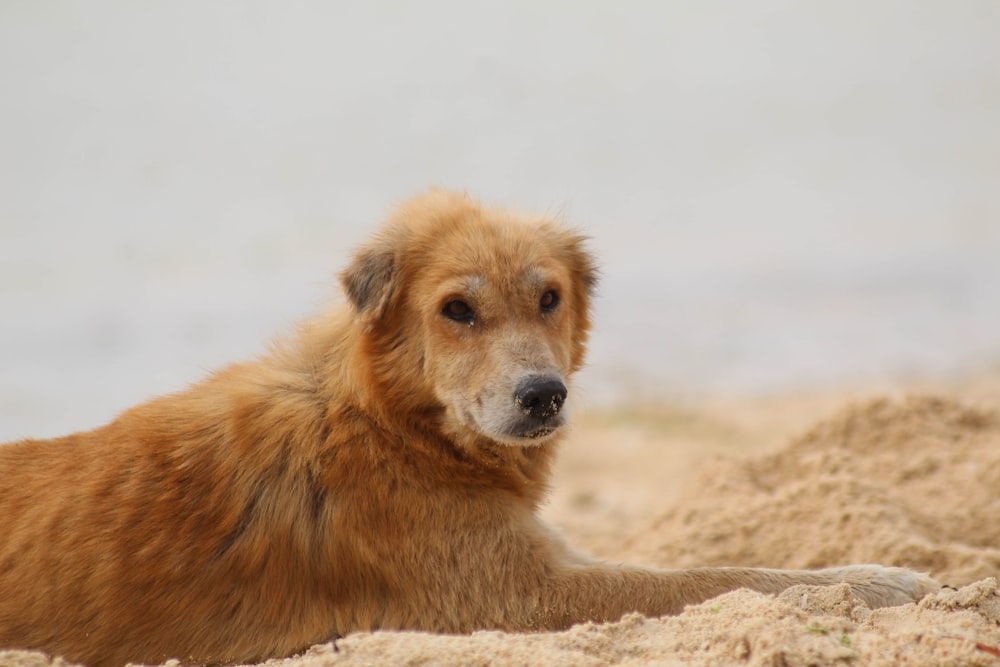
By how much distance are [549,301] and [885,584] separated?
1.76 m

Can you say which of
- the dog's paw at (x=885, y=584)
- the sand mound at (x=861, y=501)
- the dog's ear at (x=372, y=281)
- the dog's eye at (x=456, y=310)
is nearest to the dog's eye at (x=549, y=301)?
the dog's eye at (x=456, y=310)

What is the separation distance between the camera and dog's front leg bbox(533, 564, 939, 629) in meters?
4.25

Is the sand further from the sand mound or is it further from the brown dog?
the brown dog

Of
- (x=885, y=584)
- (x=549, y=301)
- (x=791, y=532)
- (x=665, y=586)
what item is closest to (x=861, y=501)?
(x=791, y=532)

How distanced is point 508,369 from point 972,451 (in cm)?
324

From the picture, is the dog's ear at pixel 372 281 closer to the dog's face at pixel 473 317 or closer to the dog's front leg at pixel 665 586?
the dog's face at pixel 473 317

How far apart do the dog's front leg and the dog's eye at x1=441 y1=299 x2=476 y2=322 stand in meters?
1.10

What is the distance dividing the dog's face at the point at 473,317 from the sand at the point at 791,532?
0.99m

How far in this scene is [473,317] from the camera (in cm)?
461

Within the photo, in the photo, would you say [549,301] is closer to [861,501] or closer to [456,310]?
A: [456,310]

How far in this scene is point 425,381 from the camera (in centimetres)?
458

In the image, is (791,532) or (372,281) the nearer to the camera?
(372,281)

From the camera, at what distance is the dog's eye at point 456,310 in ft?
15.2

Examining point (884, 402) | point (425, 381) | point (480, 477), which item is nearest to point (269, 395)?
point (425, 381)
